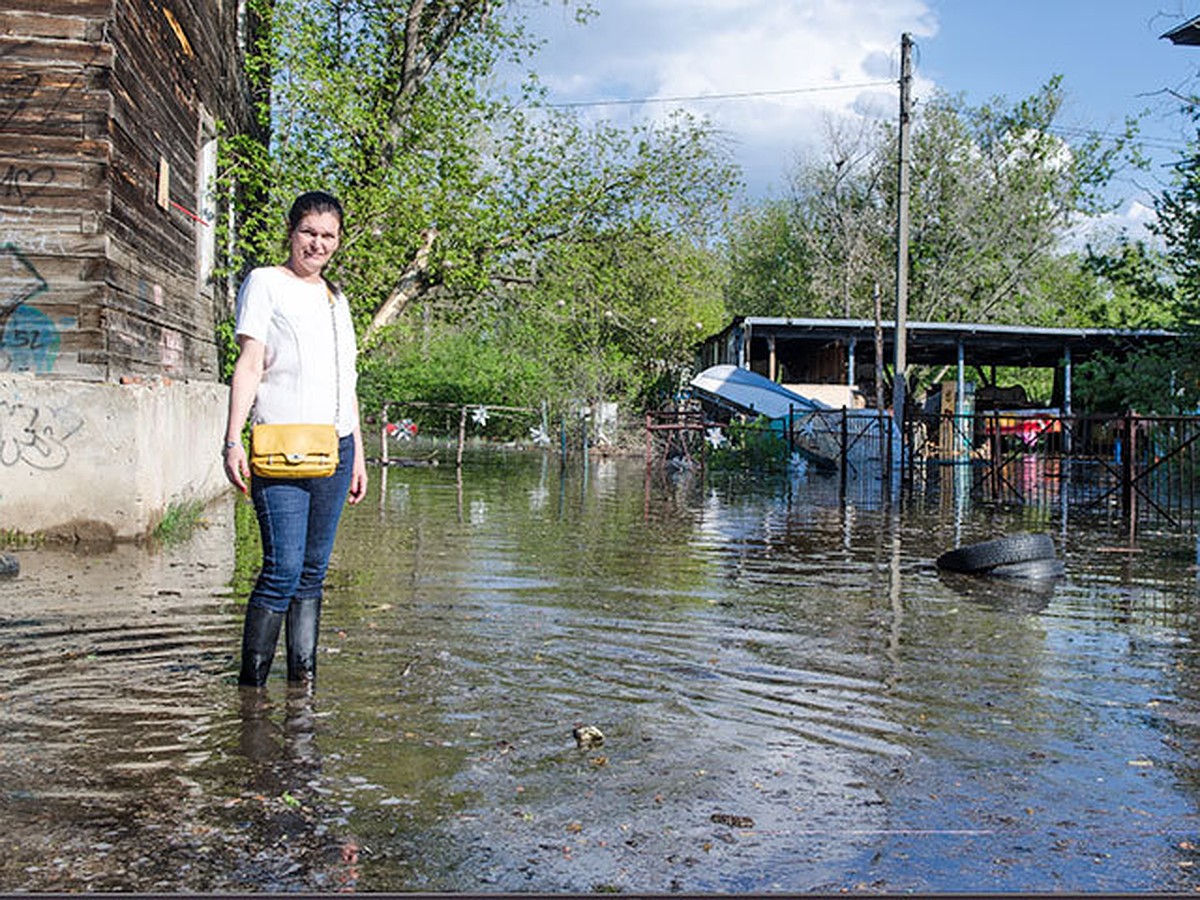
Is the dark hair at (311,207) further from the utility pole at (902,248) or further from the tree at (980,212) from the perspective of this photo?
the tree at (980,212)

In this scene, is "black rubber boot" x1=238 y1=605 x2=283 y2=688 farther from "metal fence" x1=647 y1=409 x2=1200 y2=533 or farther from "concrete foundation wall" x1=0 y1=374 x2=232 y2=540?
"metal fence" x1=647 y1=409 x2=1200 y2=533

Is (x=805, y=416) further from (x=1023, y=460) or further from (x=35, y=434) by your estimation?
(x=35, y=434)

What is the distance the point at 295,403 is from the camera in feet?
16.6

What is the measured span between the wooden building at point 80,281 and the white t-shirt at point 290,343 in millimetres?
5383

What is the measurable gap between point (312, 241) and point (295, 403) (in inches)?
25.5

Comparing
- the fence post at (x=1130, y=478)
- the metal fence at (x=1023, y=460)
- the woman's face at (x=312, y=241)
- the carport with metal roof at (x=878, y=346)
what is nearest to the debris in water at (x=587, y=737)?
the woman's face at (x=312, y=241)

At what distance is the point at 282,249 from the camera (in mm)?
20109

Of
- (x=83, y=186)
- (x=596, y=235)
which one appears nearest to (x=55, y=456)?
(x=83, y=186)

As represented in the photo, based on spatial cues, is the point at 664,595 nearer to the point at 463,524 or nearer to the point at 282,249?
the point at 463,524

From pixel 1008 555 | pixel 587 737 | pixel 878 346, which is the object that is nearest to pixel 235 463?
pixel 587 737

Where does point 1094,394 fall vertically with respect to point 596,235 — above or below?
below

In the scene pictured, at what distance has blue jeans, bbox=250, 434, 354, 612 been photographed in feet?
16.5

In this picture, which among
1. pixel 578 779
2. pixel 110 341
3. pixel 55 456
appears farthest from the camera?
pixel 110 341

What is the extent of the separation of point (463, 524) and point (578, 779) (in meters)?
9.57
